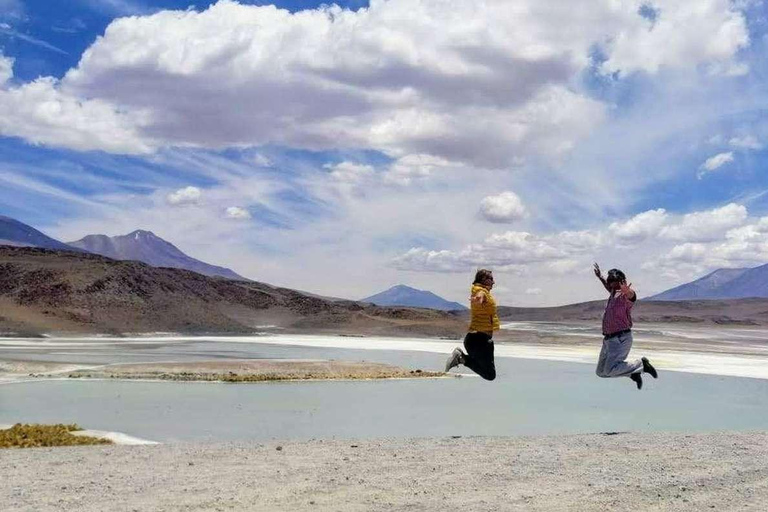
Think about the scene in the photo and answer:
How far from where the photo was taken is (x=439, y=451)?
14539mm

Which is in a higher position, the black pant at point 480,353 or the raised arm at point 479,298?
the raised arm at point 479,298

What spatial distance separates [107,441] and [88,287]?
346 feet

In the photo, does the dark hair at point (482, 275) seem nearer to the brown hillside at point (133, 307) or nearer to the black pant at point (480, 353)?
the black pant at point (480, 353)

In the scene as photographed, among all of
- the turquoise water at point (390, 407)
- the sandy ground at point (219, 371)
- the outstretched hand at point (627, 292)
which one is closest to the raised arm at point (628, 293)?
the outstretched hand at point (627, 292)

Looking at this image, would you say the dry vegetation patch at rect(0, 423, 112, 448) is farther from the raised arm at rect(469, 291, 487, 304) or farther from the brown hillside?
the brown hillside

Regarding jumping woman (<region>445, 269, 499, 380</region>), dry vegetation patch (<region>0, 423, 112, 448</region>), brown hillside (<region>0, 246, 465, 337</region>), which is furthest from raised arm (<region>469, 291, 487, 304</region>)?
brown hillside (<region>0, 246, 465, 337</region>)

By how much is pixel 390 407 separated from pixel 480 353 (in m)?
14.0

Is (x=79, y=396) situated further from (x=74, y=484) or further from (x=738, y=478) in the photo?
(x=738, y=478)

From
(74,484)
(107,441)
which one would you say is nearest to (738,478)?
(74,484)

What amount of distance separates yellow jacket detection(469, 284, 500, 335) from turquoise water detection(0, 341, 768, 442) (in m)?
7.26

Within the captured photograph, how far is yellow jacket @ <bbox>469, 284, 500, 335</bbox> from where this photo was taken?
13930 mm

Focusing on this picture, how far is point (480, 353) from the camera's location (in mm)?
14398

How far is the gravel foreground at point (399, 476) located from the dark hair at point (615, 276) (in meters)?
2.84

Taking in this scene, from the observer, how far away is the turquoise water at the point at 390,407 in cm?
2267
